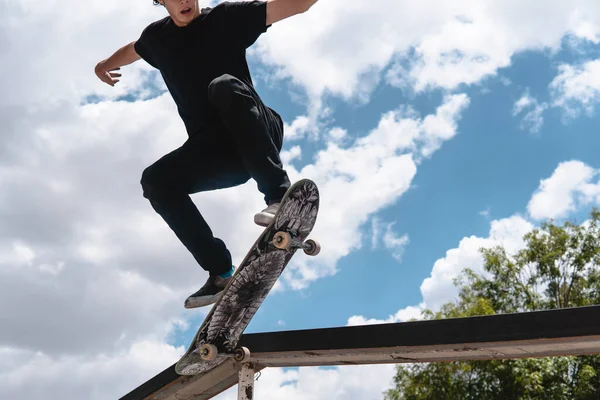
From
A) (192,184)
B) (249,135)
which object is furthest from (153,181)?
(249,135)

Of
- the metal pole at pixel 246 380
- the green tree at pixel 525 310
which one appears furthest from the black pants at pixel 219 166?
the green tree at pixel 525 310

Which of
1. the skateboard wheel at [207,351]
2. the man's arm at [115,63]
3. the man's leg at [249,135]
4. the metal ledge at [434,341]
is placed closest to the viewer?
the metal ledge at [434,341]

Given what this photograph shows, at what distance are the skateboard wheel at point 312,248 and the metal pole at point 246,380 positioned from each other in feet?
3.48

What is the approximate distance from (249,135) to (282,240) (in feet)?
2.32

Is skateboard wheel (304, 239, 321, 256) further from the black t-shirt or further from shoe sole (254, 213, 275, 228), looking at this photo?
the black t-shirt

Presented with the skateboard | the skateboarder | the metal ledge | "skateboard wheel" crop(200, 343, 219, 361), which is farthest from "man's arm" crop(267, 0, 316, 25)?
"skateboard wheel" crop(200, 343, 219, 361)

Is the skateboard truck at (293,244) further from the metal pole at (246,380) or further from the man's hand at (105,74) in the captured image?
the man's hand at (105,74)

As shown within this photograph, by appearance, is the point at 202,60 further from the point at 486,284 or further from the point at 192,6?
the point at 486,284

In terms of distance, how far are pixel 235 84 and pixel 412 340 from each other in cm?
189

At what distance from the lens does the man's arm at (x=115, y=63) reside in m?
5.03

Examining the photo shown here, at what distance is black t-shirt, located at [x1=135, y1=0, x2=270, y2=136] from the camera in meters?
4.24

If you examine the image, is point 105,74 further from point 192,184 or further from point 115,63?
point 192,184

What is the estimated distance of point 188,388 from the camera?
4.87 meters

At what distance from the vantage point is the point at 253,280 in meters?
4.01
